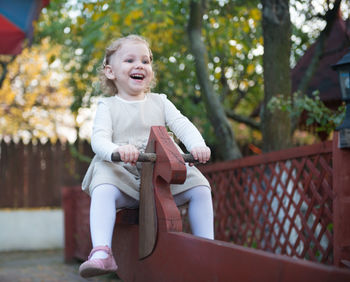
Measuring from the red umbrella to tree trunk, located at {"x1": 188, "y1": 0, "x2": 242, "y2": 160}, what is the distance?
177 centimetres

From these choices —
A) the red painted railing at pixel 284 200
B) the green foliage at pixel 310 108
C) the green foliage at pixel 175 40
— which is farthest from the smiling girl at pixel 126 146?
the green foliage at pixel 175 40

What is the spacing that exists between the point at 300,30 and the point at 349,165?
381 cm

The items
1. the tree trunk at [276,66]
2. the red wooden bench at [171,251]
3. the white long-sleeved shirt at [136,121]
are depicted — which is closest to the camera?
the red wooden bench at [171,251]

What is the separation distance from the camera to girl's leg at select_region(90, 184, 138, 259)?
7.45 feet

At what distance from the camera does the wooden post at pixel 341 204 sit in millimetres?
3238

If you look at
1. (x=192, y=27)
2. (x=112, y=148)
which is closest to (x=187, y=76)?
(x=192, y=27)

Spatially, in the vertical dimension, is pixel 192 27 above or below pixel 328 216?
above

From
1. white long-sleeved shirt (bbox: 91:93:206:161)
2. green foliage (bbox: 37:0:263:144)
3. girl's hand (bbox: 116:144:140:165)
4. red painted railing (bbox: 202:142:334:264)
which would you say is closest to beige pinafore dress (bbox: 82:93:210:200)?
white long-sleeved shirt (bbox: 91:93:206:161)

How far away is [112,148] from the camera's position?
2311mm

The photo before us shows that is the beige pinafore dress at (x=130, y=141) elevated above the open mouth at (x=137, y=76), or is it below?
below

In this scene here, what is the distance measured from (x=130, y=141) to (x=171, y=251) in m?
0.78

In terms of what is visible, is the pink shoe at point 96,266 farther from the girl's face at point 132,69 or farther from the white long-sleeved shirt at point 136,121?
the girl's face at point 132,69

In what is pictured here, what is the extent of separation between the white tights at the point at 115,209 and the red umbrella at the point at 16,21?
3.66 meters

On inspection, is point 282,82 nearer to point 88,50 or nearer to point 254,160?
point 254,160
